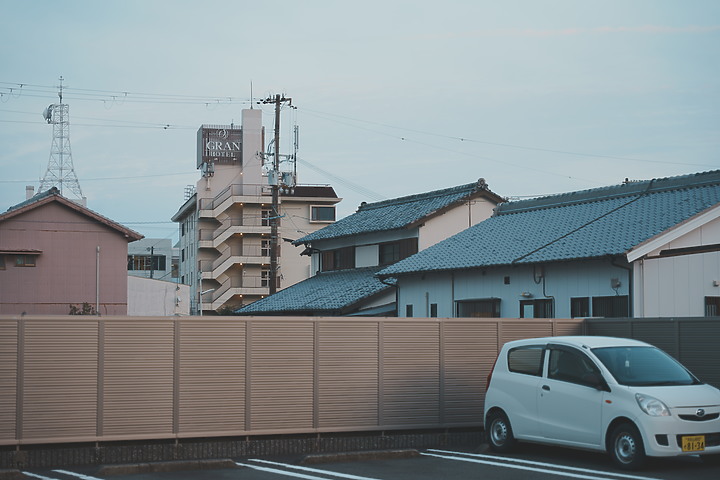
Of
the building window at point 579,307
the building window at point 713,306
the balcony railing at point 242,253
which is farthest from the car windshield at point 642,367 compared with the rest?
the balcony railing at point 242,253

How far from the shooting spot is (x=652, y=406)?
1034cm

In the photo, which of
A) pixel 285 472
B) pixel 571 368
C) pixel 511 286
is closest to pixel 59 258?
pixel 511 286

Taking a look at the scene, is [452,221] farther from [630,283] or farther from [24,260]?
[24,260]

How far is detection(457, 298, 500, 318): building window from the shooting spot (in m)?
23.6

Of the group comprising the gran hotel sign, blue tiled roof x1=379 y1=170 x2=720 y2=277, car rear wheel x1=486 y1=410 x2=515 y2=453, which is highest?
the gran hotel sign

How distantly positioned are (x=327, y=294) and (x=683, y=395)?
2311cm

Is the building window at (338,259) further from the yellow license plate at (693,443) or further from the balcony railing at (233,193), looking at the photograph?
the balcony railing at (233,193)

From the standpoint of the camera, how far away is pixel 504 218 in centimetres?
2809

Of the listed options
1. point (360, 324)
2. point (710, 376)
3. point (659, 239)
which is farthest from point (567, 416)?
point (659, 239)

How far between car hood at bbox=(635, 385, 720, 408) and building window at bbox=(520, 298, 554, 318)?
1087 centimetres

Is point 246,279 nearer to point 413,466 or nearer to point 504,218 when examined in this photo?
point 504,218

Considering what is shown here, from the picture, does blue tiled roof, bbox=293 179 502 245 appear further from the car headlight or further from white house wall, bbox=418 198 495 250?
the car headlight

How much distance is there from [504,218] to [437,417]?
14.7 m

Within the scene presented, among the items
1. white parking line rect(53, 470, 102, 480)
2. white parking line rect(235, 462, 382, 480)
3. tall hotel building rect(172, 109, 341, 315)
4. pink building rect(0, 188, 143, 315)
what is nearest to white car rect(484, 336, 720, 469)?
white parking line rect(235, 462, 382, 480)
